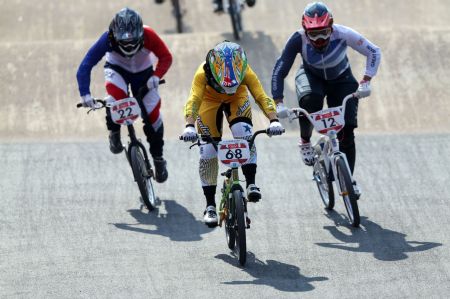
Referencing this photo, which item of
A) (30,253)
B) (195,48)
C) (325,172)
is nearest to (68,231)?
(30,253)

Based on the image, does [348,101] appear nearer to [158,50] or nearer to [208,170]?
[208,170]

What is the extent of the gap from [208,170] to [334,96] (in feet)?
5.64

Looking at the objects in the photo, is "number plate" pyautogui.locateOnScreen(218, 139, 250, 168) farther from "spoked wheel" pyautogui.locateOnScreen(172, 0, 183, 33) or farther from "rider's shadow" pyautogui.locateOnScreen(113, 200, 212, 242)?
"spoked wheel" pyautogui.locateOnScreen(172, 0, 183, 33)

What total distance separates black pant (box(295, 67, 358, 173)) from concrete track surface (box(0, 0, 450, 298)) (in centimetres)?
73

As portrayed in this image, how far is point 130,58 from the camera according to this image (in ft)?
36.6

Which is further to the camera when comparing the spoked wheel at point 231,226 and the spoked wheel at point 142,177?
the spoked wheel at point 142,177

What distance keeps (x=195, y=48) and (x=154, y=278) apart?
8127 millimetres

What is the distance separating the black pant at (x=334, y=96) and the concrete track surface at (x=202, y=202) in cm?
73

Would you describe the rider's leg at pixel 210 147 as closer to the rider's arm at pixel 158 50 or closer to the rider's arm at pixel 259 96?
the rider's arm at pixel 259 96

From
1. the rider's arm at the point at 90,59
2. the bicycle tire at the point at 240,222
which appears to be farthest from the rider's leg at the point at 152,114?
the bicycle tire at the point at 240,222

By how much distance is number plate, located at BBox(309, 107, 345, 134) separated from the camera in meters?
9.75

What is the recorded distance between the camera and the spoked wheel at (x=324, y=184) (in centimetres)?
1044

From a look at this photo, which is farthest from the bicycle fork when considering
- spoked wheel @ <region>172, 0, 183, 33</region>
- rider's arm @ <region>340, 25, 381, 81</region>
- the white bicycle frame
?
spoked wheel @ <region>172, 0, 183, 33</region>

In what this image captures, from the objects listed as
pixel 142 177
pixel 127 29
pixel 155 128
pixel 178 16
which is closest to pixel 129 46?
pixel 127 29
